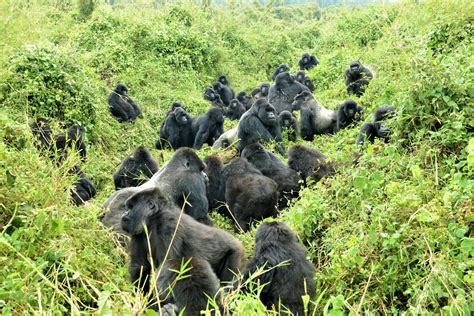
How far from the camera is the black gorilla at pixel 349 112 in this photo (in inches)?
387

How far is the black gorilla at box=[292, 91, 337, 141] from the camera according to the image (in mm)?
11531

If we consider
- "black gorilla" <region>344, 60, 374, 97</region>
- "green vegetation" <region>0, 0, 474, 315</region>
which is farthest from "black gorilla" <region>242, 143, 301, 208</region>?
"black gorilla" <region>344, 60, 374, 97</region>

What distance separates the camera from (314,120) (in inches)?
465

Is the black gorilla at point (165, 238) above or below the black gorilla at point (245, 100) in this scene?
above

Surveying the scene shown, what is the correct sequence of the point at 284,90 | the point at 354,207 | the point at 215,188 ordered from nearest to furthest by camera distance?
the point at 354,207, the point at 215,188, the point at 284,90

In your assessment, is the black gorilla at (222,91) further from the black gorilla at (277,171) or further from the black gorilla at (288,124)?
the black gorilla at (277,171)


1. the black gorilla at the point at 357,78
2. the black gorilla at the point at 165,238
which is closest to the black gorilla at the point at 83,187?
the black gorilla at the point at 165,238

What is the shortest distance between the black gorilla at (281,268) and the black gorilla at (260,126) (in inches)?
217

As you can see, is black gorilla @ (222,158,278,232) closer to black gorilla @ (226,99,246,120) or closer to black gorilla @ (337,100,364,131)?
black gorilla @ (337,100,364,131)

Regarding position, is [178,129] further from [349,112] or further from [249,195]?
[249,195]

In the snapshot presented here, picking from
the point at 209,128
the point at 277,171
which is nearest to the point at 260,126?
the point at 209,128

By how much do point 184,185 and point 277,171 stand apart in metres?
1.83

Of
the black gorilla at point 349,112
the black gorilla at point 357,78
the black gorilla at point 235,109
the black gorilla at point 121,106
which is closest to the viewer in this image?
the black gorilla at point 349,112

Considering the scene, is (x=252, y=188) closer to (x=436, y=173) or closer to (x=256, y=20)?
(x=436, y=173)
